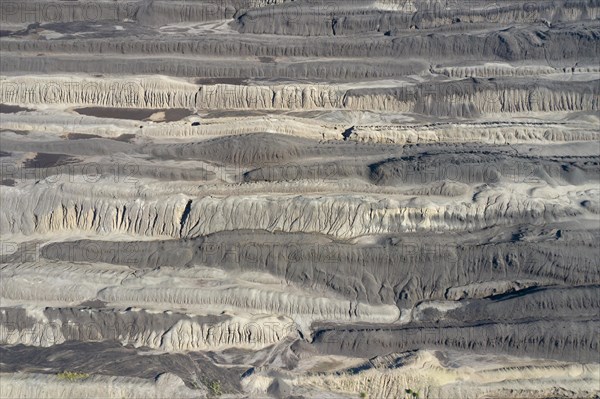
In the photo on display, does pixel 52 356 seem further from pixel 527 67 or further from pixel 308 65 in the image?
pixel 527 67

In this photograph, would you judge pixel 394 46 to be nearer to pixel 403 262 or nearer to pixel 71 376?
pixel 403 262

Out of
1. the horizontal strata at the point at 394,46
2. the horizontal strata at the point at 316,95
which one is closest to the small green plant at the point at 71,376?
the horizontal strata at the point at 316,95

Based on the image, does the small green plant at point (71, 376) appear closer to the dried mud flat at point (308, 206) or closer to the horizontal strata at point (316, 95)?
the dried mud flat at point (308, 206)

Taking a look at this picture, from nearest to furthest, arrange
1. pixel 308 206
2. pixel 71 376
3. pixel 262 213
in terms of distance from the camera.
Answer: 1. pixel 71 376
2. pixel 308 206
3. pixel 262 213

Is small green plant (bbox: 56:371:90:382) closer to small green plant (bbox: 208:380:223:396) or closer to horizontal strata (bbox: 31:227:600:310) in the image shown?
small green plant (bbox: 208:380:223:396)

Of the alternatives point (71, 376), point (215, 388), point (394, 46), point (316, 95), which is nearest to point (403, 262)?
point (215, 388)

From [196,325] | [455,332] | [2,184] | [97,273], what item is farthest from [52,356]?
[455,332]
